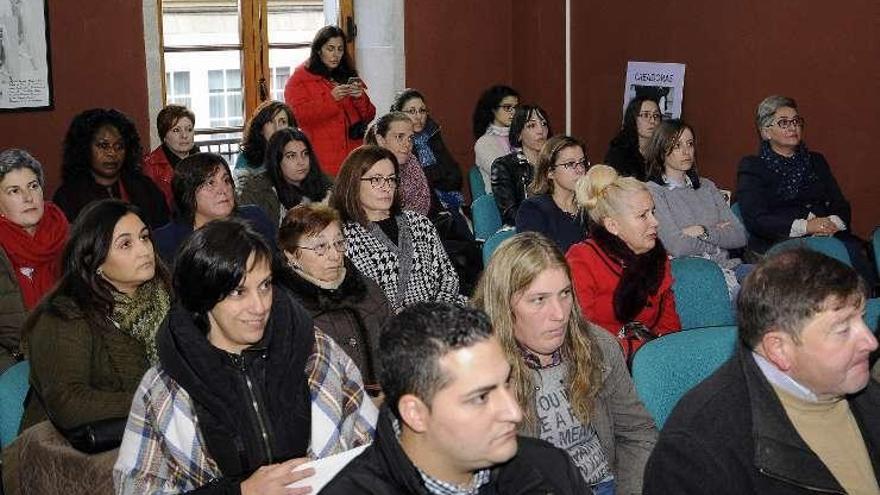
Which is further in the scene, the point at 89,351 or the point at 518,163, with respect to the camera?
the point at 518,163

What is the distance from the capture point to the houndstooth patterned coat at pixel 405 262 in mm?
4750

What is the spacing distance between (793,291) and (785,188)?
12.4ft

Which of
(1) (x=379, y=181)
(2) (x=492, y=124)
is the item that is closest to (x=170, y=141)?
(2) (x=492, y=124)

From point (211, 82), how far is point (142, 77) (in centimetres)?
72

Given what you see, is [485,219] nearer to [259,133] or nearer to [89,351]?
[259,133]

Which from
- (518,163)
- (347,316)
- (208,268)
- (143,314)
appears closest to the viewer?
(208,268)

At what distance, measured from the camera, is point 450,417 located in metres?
2.11

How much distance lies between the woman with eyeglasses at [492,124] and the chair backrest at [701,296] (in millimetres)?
3438

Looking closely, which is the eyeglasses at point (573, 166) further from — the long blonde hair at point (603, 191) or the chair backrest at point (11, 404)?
the chair backrest at point (11, 404)

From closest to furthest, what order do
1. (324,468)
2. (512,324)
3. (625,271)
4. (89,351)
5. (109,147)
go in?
(324,468)
(512,324)
(89,351)
(625,271)
(109,147)

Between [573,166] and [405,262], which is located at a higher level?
[573,166]

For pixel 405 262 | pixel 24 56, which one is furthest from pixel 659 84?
pixel 24 56

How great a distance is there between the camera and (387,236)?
4.85 metres

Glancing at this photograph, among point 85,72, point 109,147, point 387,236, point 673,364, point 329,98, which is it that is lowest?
point 673,364
